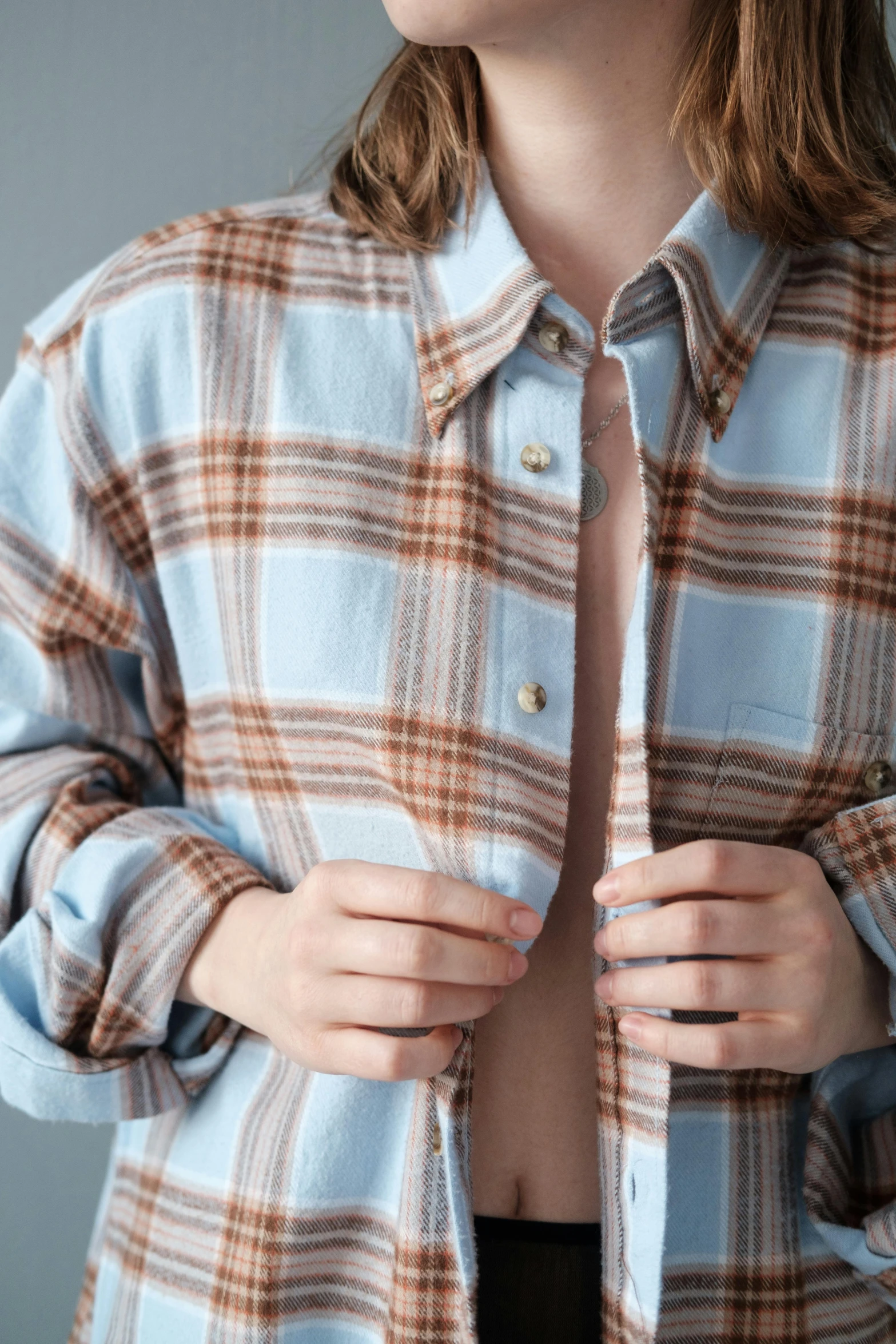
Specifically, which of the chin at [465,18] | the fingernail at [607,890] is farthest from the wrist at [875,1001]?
the chin at [465,18]

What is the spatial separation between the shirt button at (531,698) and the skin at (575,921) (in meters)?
0.07

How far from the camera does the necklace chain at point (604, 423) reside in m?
0.85

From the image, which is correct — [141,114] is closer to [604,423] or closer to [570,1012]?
[604,423]

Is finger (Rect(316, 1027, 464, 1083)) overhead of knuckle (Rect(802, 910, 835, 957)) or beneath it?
beneath

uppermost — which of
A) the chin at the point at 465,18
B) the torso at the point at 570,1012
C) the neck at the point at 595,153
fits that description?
the chin at the point at 465,18

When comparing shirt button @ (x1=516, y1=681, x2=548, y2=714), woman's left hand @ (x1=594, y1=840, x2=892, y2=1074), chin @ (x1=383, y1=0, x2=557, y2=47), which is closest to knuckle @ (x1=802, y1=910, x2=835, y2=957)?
woman's left hand @ (x1=594, y1=840, x2=892, y2=1074)

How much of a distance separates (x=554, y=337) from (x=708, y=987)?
45 centimetres

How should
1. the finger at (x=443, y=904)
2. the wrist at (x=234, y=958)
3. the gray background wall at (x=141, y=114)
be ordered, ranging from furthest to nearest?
the gray background wall at (x=141, y=114) → the wrist at (x=234, y=958) → the finger at (x=443, y=904)

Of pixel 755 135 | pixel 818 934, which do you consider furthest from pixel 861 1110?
pixel 755 135

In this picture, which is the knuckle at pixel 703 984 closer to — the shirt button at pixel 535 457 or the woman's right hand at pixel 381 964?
the woman's right hand at pixel 381 964

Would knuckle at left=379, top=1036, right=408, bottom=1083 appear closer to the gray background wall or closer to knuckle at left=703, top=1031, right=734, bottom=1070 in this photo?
knuckle at left=703, top=1031, right=734, bottom=1070

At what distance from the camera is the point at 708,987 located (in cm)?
70

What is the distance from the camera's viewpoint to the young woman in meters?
0.75

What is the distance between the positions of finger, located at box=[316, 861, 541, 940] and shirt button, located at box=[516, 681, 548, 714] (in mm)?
126
